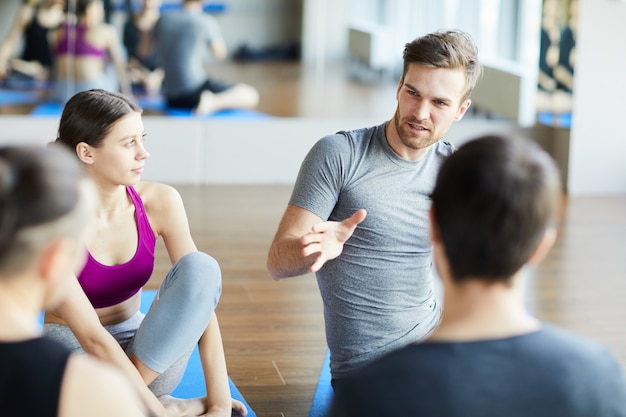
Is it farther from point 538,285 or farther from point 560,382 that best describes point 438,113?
point 538,285

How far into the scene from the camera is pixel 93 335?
7.18 feet

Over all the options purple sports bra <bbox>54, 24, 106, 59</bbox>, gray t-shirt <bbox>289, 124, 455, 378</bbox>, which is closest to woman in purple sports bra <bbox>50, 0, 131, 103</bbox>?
purple sports bra <bbox>54, 24, 106, 59</bbox>

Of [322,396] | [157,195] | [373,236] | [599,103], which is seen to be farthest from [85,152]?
[599,103]

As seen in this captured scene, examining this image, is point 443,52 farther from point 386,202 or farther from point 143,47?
point 143,47

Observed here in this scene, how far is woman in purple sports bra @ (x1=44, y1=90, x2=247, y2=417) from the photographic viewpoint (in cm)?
224

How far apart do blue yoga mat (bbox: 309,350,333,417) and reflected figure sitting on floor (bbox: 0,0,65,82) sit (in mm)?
3539

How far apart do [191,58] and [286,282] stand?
271 centimetres

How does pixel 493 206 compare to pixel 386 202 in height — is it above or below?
above

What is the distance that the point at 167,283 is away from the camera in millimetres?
2303

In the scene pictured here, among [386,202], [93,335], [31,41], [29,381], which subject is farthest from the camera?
[31,41]

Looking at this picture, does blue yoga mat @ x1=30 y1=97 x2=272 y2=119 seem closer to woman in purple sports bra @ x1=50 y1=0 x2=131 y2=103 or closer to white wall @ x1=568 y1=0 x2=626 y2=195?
woman in purple sports bra @ x1=50 y1=0 x2=131 y2=103

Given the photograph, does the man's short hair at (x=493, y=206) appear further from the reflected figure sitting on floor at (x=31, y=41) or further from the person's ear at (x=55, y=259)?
the reflected figure sitting on floor at (x=31, y=41)

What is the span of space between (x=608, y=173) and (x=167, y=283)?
4383mm

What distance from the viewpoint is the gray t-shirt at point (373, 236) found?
→ 2.30 m
